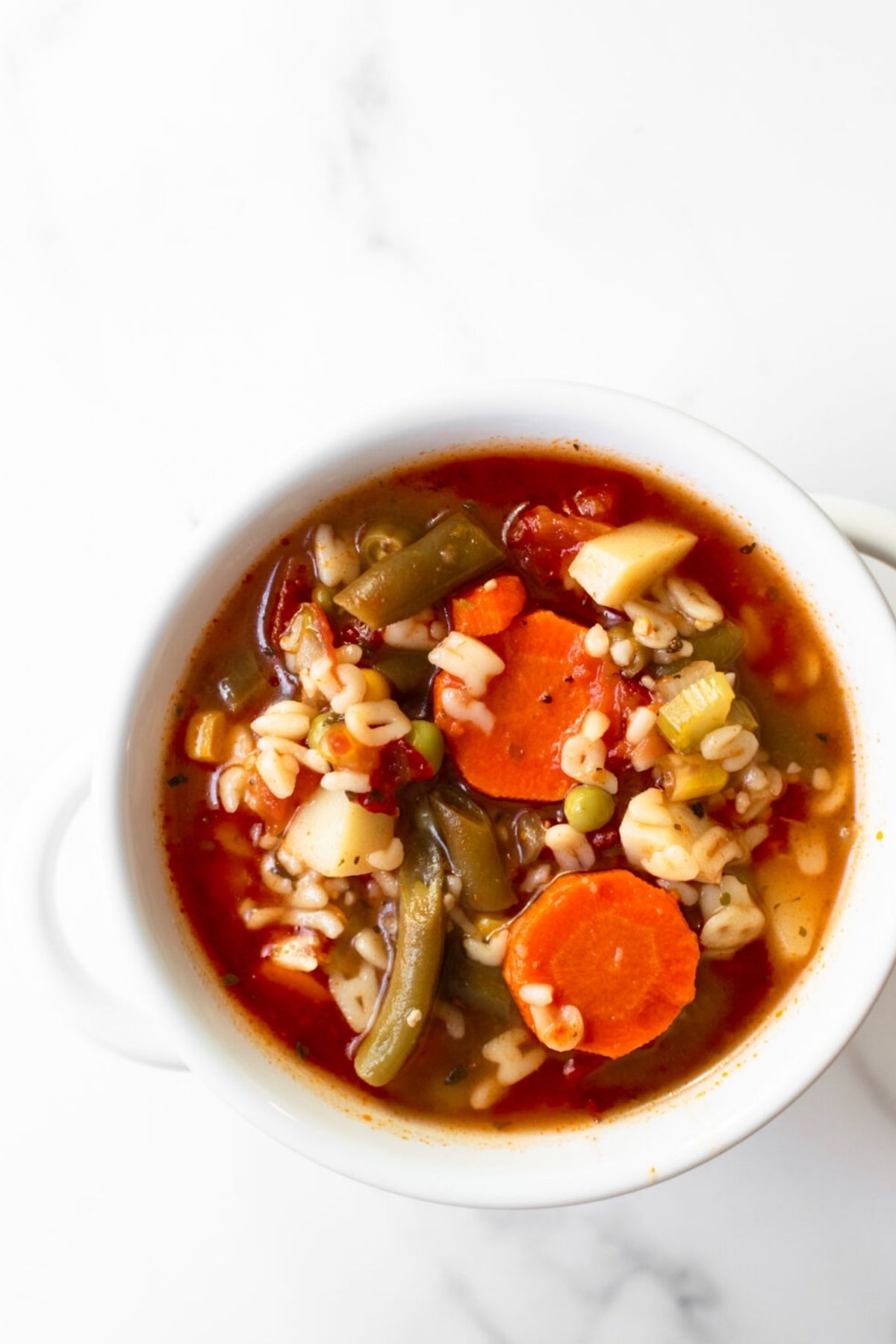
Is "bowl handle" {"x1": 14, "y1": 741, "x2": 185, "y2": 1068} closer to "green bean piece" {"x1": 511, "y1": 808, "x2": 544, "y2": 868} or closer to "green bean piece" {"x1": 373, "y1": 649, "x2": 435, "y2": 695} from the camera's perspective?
"green bean piece" {"x1": 373, "y1": 649, "x2": 435, "y2": 695}

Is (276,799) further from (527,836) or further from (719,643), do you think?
(719,643)

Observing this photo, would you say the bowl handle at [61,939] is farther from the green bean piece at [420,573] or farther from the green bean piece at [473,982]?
the green bean piece at [420,573]

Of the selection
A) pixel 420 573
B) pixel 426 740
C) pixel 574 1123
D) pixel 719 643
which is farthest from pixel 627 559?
pixel 574 1123

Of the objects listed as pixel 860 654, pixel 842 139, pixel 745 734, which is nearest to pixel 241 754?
pixel 745 734

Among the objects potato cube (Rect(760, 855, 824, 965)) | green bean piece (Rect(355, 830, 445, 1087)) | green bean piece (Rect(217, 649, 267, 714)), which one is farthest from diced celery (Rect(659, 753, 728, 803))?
green bean piece (Rect(217, 649, 267, 714))

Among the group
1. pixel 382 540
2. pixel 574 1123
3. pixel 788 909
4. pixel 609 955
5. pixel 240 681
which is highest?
pixel 382 540

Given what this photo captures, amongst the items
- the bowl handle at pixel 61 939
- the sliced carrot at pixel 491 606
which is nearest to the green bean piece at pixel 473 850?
the sliced carrot at pixel 491 606

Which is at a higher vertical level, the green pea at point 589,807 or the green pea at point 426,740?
the green pea at point 426,740
